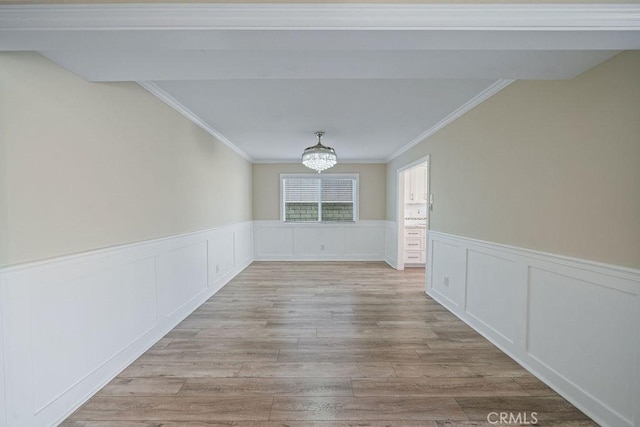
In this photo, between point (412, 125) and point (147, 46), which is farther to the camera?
point (412, 125)

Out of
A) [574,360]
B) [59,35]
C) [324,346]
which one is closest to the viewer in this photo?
[59,35]

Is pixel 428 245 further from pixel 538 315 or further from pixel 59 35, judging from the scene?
pixel 59 35

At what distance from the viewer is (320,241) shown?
6.88 metres

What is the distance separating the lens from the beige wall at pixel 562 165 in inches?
63.3

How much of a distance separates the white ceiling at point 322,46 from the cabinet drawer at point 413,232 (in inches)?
141

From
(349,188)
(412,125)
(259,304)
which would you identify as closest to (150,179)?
(259,304)

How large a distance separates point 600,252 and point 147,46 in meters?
2.76

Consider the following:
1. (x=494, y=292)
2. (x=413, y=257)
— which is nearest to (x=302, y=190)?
(x=413, y=257)

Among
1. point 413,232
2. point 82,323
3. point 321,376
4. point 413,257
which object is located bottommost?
point 321,376

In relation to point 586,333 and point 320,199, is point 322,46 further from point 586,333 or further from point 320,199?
point 320,199

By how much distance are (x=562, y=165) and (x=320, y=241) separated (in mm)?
5267

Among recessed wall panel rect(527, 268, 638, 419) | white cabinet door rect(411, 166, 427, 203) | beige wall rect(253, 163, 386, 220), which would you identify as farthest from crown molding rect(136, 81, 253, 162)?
white cabinet door rect(411, 166, 427, 203)

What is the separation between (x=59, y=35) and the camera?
1.27 m

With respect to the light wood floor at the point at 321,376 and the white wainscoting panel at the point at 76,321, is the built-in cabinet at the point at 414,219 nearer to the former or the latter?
the light wood floor at the point at 321,376
